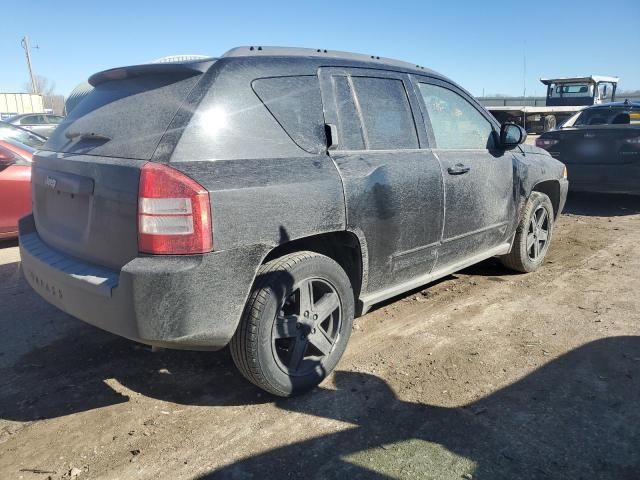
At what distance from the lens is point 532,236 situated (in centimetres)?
512

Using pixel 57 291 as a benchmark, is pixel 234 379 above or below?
below

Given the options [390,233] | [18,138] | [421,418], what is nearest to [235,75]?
[390,233]

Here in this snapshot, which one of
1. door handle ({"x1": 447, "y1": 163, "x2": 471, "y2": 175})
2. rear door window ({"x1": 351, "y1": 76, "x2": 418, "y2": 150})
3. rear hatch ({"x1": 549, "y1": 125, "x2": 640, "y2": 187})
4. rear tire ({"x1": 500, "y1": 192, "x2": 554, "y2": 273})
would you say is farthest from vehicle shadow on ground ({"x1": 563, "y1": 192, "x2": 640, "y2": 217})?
rear door window ({"x1": 351, "y1": 76, "x2": 418, "y2": 150})

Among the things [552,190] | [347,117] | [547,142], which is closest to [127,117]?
[347,117]

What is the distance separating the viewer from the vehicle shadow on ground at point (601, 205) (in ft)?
26.2

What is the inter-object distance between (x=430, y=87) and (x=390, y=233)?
1324mm

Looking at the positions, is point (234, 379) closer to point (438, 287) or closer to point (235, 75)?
point (235, 75)

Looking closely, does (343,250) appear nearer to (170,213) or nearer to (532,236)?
(170,213)

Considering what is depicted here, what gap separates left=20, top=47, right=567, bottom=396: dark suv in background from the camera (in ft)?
8.02

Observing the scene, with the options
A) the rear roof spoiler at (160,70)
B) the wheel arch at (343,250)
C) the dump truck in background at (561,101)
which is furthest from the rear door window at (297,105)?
the dump truck in background at (561,101)

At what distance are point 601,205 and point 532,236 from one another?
4246mm

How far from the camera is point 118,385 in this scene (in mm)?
3150

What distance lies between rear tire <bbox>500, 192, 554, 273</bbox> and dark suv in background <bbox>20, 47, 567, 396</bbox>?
1242 mm

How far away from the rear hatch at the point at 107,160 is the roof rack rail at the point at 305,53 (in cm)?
24
